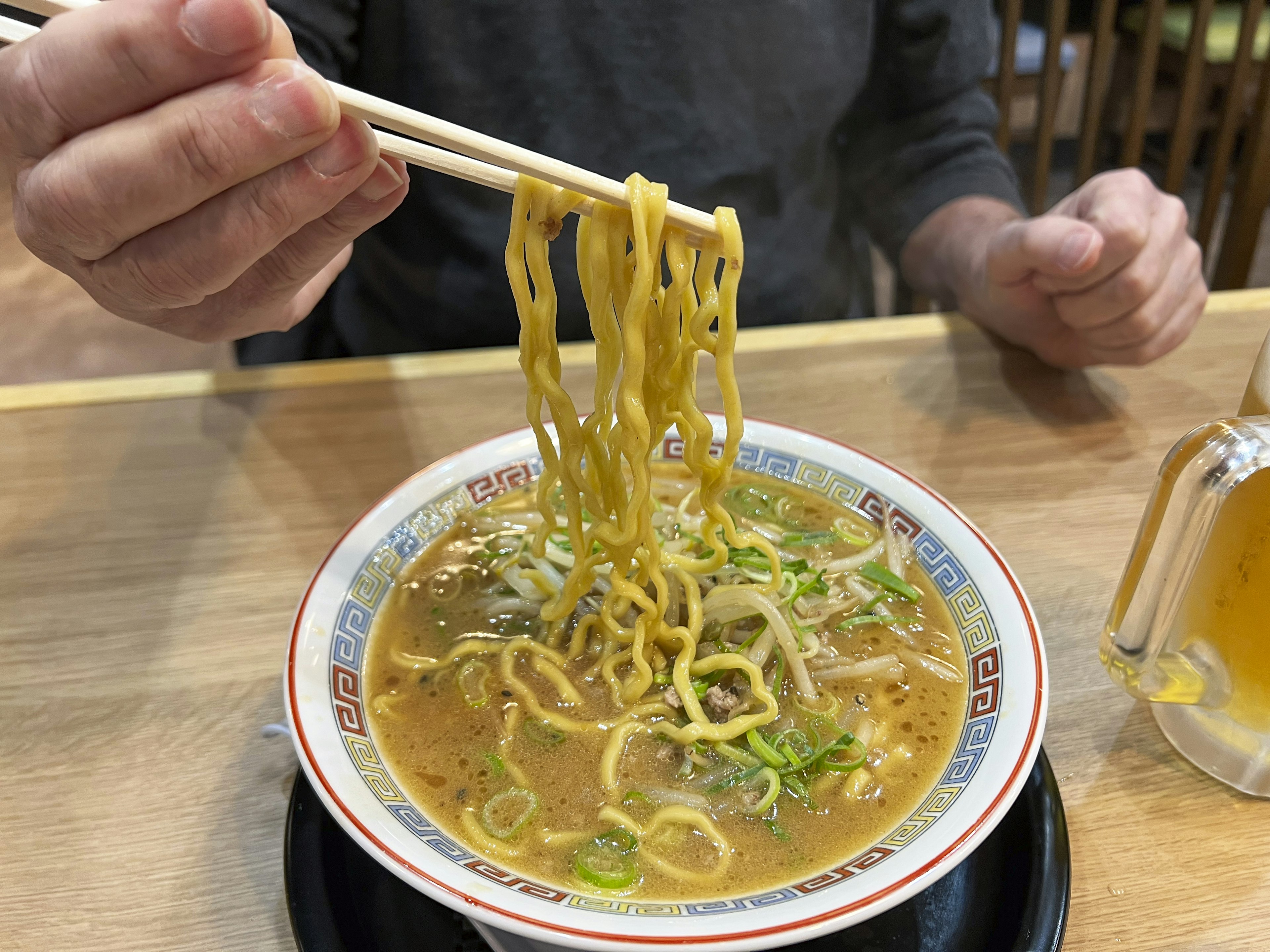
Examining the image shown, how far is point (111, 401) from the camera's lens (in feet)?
5.76

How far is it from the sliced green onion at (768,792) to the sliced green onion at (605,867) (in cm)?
15

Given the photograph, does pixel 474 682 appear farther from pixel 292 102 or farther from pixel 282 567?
pixel 292 102

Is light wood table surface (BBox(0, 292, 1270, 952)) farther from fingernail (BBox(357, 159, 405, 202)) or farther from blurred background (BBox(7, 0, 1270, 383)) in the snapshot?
blurred background (BBox(7, 0, 1270, 383))

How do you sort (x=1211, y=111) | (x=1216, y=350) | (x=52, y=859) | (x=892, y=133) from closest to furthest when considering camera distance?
(x=52, y=859), (x=1216, y=350), (x=892, y=133), (x=1211, y=111)

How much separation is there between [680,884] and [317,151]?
84 cm

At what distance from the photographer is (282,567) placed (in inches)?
55.6

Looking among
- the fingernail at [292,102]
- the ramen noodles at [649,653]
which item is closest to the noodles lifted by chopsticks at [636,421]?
the ramen noodles at [649,653]

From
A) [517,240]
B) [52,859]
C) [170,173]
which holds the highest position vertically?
[170,173]

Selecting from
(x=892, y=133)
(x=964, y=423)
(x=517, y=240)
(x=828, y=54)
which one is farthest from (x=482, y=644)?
(x=892, y=133)

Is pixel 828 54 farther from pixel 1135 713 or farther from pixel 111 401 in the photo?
pixel 111 401

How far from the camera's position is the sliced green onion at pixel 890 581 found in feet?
4.01

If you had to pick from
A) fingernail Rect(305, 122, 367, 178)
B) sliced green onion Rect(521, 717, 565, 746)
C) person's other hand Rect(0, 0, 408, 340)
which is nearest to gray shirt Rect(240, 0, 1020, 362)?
person's other hand Rect(0, 0, 408, 340)

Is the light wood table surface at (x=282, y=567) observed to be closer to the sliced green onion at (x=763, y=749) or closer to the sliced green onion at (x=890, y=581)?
the sliced green onion at (x=890, y=581)

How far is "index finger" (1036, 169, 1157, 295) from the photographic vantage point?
161 cm
